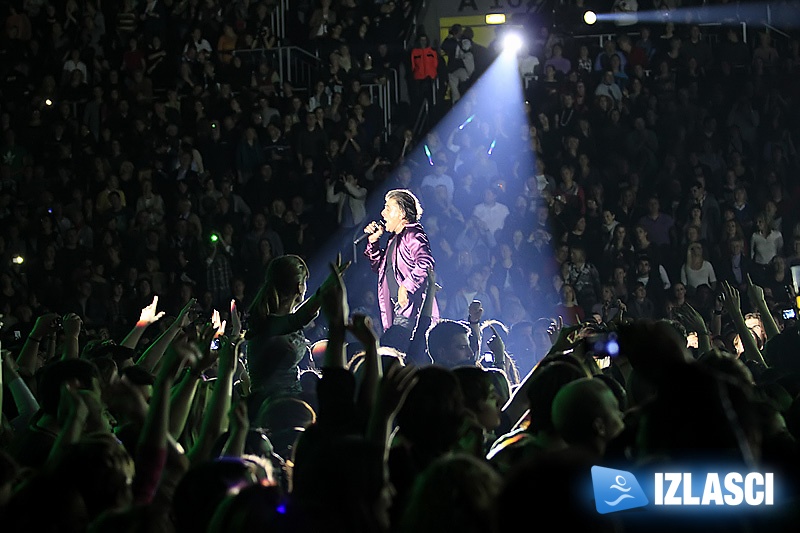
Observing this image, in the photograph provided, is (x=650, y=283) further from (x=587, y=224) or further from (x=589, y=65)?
(x=589, y=65)

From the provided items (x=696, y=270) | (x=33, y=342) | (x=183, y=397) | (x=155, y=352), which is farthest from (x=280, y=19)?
(x=183, y=397)

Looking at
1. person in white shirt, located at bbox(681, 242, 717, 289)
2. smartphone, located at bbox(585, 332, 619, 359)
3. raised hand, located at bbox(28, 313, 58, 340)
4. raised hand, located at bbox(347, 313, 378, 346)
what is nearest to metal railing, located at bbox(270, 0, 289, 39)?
person in white shirt, located at bbox(681, 242, 717, 289)

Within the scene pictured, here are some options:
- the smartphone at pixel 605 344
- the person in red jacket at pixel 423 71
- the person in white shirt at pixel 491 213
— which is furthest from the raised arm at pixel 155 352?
the person in red jacket at pixel 423 71

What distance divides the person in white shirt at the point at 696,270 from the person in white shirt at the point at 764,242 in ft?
2.23

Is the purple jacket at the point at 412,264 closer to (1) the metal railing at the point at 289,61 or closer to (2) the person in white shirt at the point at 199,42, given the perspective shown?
(1) the metal railing at the point at 289,61

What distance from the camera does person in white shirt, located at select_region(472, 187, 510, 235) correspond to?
15242mm

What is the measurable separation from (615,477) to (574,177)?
43.2ft

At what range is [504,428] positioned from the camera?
15.5ft

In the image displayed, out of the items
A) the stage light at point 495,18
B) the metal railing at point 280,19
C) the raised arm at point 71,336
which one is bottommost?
the raised arm at point 71,336

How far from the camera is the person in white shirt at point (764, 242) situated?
Answer: 14.3 metres

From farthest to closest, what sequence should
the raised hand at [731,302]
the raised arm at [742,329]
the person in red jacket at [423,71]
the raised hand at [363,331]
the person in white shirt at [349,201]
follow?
the person in red jacket at [423,71] < the person in white shirt at [349,201] < the raised hand at [731,302] < the raised arm at [742,329] < the raised hand at [363,331]

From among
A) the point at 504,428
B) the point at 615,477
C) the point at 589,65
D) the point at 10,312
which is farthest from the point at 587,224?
the point at 615,477

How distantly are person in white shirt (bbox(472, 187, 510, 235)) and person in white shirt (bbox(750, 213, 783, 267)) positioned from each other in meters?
3.23

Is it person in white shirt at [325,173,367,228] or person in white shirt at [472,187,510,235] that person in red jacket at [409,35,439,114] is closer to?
person in white shirt at [325,173,367,228]
